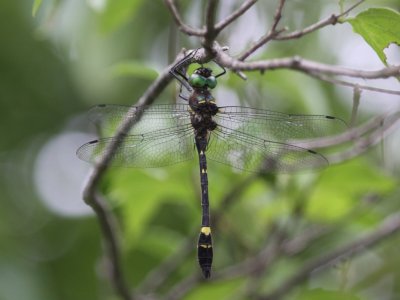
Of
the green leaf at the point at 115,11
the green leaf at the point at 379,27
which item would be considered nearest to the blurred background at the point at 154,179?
the green leaf at the point at 115,11

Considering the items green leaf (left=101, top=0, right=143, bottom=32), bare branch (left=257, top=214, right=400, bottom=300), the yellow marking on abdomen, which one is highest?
green leaf (left=101, top=0, right=143, bottom=32)

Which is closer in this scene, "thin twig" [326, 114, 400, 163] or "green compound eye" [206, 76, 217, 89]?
"green compound eye" [206, 76, 217, 89]

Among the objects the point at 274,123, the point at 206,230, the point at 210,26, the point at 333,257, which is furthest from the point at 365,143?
the point at 210,26

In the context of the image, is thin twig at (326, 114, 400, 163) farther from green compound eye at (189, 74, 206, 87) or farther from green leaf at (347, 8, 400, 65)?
green leaf at (347, 8, 400, 65)

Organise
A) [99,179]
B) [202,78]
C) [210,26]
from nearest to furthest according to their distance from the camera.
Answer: [210,26] → [99,179] → [202,78]

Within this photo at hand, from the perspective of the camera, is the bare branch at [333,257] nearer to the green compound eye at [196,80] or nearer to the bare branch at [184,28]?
the green compound eye at [196,80]

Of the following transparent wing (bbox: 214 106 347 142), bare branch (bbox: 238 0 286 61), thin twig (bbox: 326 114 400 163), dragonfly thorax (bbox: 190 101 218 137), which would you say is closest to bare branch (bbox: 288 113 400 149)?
thin twig (bbox: 326 114 400 163)

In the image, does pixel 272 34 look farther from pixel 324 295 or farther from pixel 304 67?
pixel 324 295
